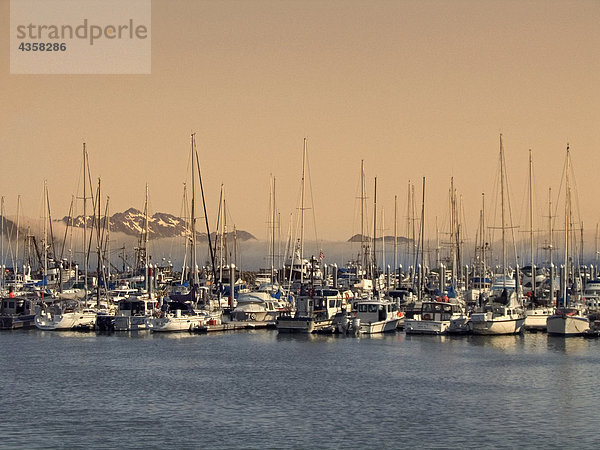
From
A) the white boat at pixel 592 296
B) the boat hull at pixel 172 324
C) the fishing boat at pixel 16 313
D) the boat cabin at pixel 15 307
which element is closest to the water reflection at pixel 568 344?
the white boat at pixel 592 296

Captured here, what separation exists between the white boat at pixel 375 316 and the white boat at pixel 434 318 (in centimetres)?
165

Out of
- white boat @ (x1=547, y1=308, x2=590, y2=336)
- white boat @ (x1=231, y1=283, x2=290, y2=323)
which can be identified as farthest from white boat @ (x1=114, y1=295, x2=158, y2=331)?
white boat @ (x1=547, y1=308, x2=590, y2=336)

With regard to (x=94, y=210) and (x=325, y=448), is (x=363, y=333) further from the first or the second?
(x=325, y=448)

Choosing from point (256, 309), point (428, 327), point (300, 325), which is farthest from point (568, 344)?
point (256, 309)

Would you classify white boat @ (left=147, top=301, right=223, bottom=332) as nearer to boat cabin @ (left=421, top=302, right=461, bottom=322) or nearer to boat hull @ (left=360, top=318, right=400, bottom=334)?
boat hull @ (left=360, top=318, right=400, bottom=334)

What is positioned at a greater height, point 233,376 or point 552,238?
point 552,238

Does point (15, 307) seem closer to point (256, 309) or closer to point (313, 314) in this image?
point (256, 309)

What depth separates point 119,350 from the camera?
258ft

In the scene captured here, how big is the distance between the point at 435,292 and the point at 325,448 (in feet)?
257

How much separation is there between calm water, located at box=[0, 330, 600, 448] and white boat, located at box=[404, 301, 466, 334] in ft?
8.78

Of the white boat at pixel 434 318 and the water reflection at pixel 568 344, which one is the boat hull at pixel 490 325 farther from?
the water reflection at pixel 568 344

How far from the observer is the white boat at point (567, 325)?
8575 cm

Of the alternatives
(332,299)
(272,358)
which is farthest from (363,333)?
(272,358)

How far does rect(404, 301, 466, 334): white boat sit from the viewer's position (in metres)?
88.4
